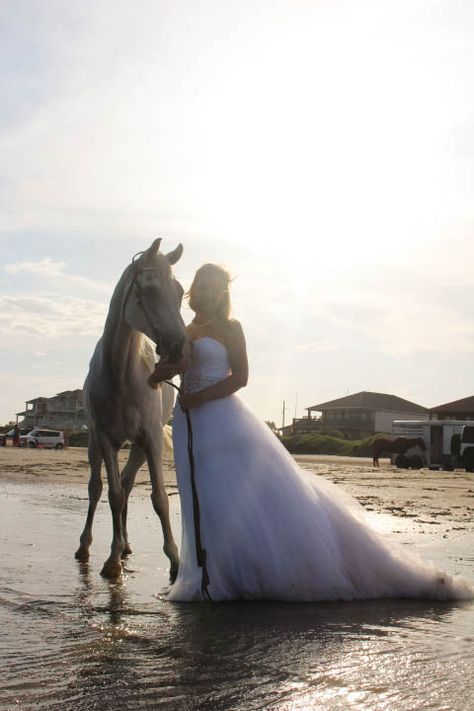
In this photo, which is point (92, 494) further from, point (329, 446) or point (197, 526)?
point (329, 446)

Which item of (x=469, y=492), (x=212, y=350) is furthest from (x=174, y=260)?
(x=469, y=492)

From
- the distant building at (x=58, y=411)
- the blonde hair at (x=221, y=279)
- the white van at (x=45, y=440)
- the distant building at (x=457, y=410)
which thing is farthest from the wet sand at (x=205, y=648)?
the distant building at (x=58, y=411)

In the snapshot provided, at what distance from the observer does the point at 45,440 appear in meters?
62.5

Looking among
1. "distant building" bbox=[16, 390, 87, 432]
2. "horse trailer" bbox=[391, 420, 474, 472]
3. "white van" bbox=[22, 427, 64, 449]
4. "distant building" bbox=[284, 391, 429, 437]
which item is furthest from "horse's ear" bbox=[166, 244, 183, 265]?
"distant building" bbox=[16, 390, 87, 432]

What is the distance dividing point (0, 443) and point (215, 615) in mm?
63312

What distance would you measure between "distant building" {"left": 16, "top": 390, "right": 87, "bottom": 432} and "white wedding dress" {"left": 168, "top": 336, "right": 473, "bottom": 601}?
12721 centimetres

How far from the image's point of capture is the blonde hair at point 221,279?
5.96 meters

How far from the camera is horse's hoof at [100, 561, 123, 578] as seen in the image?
6.66m

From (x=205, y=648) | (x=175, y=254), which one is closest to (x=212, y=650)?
(x=205, y=648)

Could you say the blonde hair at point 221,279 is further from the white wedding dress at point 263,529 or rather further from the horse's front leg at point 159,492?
the horse's front leg at point 159,492

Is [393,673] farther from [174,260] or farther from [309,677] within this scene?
[174,260]

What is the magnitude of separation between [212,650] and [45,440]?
197 ft

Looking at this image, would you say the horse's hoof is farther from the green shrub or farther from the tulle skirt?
the green shrub

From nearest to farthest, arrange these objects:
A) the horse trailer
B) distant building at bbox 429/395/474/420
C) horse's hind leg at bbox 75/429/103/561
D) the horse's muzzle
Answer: the horse's muzzle → horse's hind leg at bbox 75/429/103/561 → the horse trailer → distant building at bbox 429/395/474/420
